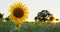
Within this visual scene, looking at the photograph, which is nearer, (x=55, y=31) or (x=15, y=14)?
(x=55, y=31)

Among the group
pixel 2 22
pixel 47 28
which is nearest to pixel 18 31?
pixel 47 28

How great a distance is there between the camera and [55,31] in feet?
9.38

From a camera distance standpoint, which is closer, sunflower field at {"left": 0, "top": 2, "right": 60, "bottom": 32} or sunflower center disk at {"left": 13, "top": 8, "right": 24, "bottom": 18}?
sunflower field at {"left": 0, "top": 2, "right": 60, "bottom": 32}

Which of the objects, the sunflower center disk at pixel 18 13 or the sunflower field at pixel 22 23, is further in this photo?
the sunflower center disk at pixel 18 13

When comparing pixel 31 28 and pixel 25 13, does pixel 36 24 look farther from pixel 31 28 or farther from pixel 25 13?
pixel 25 13

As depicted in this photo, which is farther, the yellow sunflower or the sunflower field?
the yellow sunflower

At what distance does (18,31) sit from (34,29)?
0.22 meters

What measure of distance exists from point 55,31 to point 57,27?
6 cm

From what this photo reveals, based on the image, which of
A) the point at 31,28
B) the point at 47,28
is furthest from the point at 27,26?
the point at 47,28

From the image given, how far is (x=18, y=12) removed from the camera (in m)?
3.37

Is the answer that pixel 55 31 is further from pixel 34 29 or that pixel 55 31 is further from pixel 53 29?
pixel 34 29

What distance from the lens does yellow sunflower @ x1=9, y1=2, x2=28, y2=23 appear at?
332 cm

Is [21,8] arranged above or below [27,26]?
above

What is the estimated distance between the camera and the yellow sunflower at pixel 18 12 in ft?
10.9
